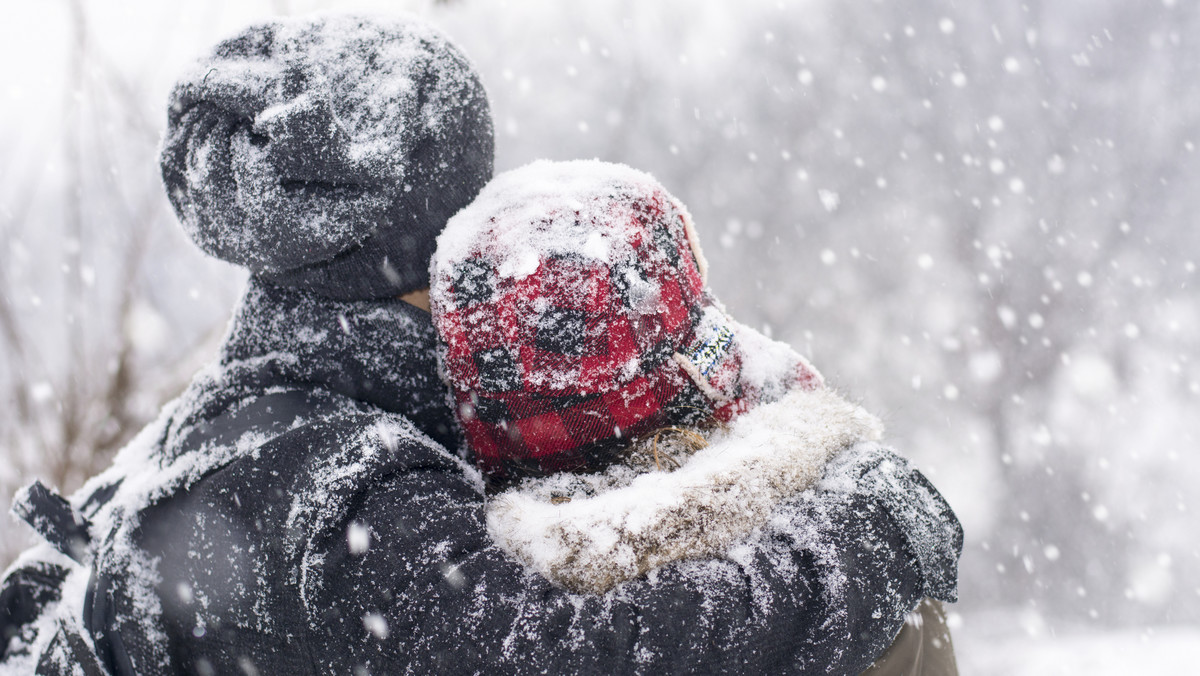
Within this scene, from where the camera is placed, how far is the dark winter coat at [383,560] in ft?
2.22

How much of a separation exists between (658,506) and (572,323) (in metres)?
0.23

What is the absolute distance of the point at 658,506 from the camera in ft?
2.34

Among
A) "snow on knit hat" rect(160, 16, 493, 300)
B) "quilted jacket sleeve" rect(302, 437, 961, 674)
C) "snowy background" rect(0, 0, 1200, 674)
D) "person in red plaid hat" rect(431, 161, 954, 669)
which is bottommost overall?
"quilted jacket sleeve" rect(302, 437, 961, 674)

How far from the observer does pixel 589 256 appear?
0.77 metres

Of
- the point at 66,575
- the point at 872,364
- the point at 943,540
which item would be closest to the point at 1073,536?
the point at 872,364

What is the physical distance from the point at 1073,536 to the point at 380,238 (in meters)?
10.2

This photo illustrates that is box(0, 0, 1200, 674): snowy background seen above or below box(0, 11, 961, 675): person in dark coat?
above

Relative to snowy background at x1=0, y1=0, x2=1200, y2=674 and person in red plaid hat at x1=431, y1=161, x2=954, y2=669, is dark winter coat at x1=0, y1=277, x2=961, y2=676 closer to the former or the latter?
person in red plaid hat at x1=431, y1=161, x2=954, y2=669

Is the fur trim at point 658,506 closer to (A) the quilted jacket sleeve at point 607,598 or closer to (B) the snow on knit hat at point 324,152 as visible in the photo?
(A) the quilted jacket sleeve at point 607,598

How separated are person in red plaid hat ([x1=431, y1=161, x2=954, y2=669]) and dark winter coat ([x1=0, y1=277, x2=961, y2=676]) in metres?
0.04

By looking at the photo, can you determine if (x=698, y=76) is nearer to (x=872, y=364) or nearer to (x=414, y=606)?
(x=872, y=364)

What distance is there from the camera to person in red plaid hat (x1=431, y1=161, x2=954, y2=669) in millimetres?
719

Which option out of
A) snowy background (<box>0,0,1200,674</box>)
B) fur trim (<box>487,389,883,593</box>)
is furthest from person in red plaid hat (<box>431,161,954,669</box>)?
snowy background (<box>0,0,1200,674</box>)

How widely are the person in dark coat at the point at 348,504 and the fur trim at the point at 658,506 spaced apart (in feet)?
0.07
